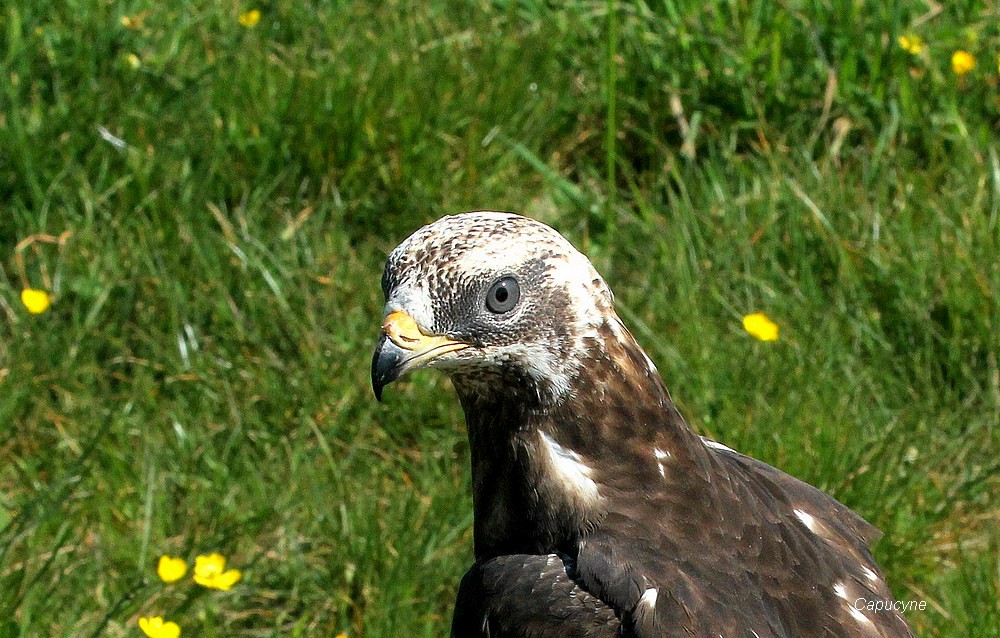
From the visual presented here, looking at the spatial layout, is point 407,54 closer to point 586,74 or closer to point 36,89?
point 586,74

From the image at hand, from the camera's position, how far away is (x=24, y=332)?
439cm

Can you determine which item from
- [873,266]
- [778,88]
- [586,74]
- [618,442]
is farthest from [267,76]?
[618,442]

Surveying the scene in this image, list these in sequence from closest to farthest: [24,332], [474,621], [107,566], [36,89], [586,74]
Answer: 1. [474,621]
2. [107,566]
3. [24,332]
4. [36,89]
5. [586,74]

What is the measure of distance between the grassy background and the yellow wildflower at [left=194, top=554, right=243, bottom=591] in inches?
3.0

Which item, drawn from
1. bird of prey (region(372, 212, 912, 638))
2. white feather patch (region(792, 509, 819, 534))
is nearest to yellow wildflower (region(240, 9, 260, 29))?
bird of prey (region(372, 212, 912, 638))

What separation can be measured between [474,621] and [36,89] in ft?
9.03

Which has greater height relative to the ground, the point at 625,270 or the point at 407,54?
the point at 407,54

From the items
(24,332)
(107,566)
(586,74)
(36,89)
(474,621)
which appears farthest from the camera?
(586,74)

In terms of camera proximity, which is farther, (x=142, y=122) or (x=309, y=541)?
(x=142, y=122)

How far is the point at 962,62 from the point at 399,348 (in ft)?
9.60

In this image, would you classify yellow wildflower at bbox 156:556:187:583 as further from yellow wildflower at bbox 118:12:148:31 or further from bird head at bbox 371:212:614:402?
yellow wildflower at bbox 118:12:148:31

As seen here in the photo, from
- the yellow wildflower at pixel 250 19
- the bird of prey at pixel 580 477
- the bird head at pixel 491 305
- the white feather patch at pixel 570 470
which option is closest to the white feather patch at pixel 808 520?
the bird of prey at pixel 580 477

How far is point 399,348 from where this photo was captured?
2830 millimetres

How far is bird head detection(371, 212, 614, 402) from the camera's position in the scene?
9.30ft
